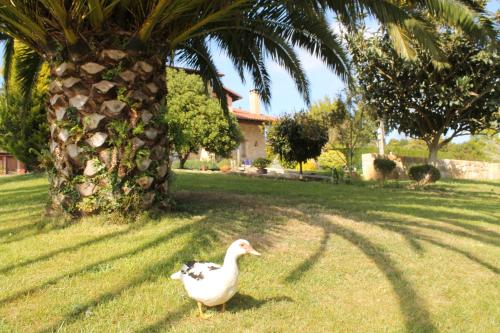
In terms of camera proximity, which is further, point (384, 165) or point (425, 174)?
point (384, 165)

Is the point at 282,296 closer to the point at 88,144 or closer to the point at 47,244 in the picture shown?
the point at 47,244

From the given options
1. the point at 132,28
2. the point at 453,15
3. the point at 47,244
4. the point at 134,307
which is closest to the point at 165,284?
the point at 134,307

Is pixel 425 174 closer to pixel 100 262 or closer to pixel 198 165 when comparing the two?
pixel 100 262

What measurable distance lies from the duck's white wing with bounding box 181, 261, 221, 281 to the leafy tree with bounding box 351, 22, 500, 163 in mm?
11287

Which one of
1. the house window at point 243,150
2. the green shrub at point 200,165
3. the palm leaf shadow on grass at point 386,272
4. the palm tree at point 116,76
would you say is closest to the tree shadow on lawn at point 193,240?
the palm leaf shadow on grass at point 386,272

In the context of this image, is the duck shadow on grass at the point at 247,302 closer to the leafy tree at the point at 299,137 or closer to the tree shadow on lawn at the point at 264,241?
the tree shadow on lawn at the point at 264,241

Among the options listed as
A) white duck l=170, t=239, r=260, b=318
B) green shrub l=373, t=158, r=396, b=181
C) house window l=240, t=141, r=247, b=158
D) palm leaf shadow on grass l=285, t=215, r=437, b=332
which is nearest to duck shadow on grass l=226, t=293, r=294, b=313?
white duck l=170, t=239, r=260, b=318

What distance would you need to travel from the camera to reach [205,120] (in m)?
23.1

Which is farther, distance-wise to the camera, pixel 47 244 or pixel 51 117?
pixel 51 117

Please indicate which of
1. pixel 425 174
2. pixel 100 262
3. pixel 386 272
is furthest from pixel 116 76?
pixel 425 174

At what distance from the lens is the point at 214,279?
292 cm

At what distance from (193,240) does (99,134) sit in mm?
1784

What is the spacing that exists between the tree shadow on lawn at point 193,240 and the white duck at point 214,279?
1.04 ft

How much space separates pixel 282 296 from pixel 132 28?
13.0ft
